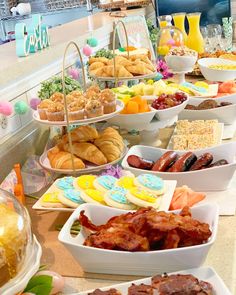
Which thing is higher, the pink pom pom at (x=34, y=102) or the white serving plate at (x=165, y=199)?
the pink pom pom at (x=34, y=102)

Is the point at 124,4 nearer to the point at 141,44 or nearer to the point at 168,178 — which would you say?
the point at 141,44

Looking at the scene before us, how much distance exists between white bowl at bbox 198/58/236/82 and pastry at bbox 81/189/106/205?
1501 millimetres

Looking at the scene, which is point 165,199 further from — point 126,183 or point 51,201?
point 51,201

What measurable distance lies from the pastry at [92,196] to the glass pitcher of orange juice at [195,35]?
2.27m

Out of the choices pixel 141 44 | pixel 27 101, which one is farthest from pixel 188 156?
pixel 141 44

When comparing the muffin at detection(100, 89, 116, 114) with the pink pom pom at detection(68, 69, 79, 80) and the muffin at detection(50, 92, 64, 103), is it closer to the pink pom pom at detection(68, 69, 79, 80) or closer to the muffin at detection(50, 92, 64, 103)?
the muffin at detection(50, 92, 64, 103)

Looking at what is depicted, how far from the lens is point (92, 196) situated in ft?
3.95

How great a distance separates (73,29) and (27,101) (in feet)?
3.24

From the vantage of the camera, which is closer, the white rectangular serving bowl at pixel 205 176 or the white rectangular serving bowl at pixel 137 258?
the white rectangular serving bowl at pixel 137 258

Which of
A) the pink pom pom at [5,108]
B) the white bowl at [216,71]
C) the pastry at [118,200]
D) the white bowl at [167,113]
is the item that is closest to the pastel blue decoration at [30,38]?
the pink pom pom at [5,108]

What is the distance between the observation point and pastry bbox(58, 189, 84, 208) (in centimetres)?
121

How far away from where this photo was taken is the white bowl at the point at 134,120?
170 centimetres

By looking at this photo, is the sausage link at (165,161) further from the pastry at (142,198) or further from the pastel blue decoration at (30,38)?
the pastel blue decoration at (30,38)

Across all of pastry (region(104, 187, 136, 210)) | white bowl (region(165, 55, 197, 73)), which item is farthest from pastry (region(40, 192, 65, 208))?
white bowl (region(165, 55, 197, 73))
